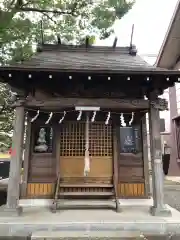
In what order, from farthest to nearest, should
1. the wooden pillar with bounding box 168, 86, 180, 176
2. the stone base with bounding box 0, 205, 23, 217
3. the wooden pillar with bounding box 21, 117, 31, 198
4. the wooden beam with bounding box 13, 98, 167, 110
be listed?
the wooden pillar with bounding box 168, 86, 180, 176 < the wooden pillar with bounding box 21, 117, 31, 198 < the wooden beam with bounding box 13, 98, 167, 110 < the stone base with bounding box 0, 205, 23, 217

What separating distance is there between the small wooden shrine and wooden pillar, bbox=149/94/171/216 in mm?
24

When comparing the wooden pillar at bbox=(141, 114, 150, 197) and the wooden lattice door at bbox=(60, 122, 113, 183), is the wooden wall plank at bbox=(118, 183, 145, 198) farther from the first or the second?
the wooden lattice door at bbox=(60, 122, 113, 183)

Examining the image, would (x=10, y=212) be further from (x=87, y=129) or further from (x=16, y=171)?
(x=87, y=129)

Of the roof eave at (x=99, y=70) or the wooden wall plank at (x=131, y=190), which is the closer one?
the roof eave at (x=99, y=70)

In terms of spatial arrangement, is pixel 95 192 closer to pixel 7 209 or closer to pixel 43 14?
pixel 7 209

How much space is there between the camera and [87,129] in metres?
5.98

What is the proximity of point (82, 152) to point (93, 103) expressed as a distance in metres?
1.85

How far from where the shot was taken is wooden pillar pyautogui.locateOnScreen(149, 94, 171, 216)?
17.5 ft

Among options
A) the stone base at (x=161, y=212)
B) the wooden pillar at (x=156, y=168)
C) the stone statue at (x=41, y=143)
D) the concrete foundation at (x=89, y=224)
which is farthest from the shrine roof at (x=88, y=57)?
the concrete foundation at (x=89, y=224)

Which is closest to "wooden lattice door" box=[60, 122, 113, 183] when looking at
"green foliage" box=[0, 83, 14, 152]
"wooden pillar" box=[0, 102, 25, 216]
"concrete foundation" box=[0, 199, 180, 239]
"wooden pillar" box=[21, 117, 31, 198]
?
"wooden pillar" box=[21, 117, 31, 198]

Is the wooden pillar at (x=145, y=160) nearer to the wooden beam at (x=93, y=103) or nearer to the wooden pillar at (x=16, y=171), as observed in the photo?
the wooden beam at (x=93, y=103)

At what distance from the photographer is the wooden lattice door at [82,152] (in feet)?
21.9

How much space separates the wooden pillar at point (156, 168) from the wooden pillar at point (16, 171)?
10.4 feet

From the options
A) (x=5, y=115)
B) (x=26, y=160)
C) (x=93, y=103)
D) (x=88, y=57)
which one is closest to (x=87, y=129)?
(x=93, y=103)
